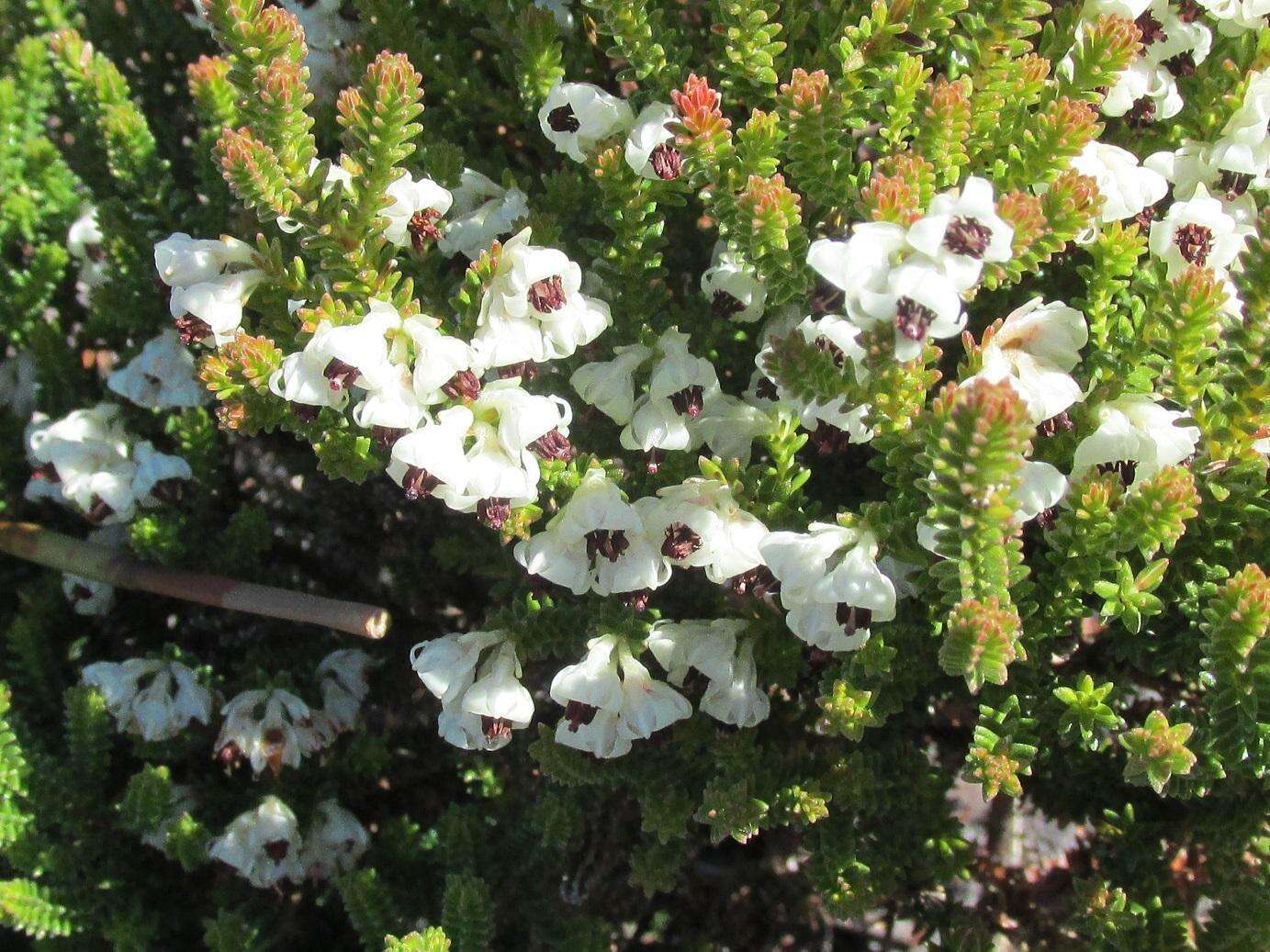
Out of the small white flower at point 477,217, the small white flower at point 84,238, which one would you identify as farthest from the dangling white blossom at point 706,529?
the small white flower at point 84,238

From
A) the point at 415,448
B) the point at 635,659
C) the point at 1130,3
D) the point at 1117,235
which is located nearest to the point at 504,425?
the point at 415,448

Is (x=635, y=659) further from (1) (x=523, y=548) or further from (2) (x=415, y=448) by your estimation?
(2) (x=415, y=448)

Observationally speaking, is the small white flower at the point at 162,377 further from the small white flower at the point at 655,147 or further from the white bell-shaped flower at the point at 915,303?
the white bell-shaped flower at the point at 915,303

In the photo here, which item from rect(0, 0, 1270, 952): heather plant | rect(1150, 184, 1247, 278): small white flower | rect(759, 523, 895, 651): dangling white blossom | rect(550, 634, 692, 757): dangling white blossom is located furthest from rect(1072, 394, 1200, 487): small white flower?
rect(550, 634, 692, 757): dangling white blossom

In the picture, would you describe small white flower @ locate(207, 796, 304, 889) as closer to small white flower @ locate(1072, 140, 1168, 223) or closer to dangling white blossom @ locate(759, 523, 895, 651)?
dangling white blossom @ locate(759, 523, 895, 651)

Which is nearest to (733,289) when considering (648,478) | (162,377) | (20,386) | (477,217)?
(648,478)

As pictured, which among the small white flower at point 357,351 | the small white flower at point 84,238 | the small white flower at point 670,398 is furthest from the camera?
the small white flower at point 84,238
